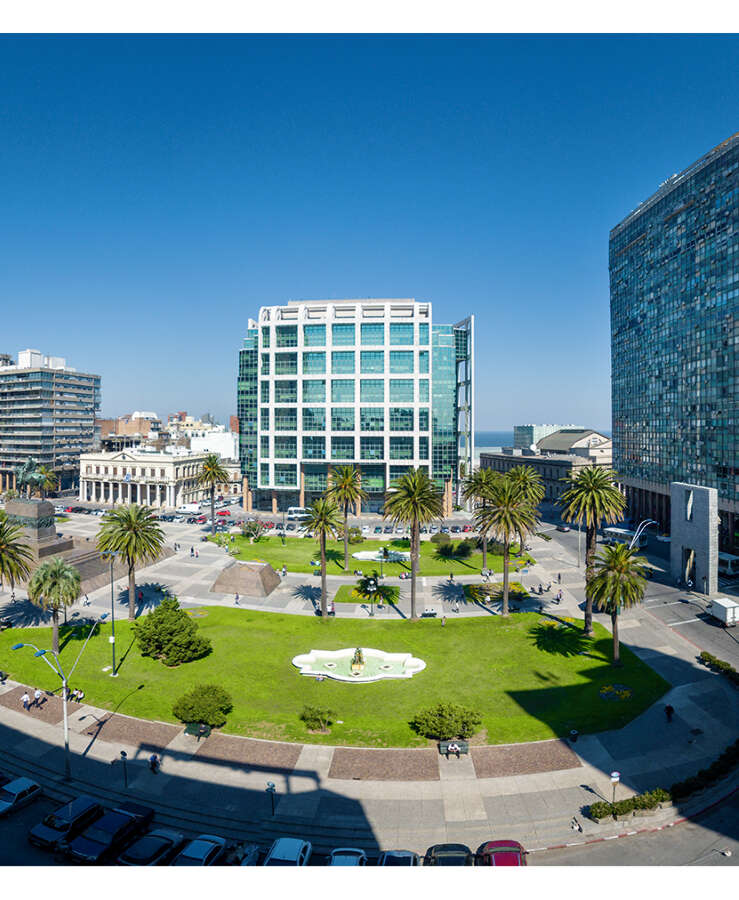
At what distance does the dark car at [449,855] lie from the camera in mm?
22078

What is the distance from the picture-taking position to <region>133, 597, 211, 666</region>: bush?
144ft

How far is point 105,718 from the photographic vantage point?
36.0 meters

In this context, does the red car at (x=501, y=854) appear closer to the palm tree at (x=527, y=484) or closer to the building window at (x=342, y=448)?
the palm tree at (x=527, y=484)

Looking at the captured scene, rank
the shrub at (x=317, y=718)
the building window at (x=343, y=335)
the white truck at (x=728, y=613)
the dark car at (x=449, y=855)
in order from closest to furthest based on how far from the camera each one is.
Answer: the dark car at (x=449, y=855)
the shrub at (x=317, y=718)
the white truck at (x=728, y=613)
the building window at (x=343, y=335)

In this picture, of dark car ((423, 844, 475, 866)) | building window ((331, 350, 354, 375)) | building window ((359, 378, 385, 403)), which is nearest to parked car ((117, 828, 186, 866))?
dark car ((423, 844, 475, 866))

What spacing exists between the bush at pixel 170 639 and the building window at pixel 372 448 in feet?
262

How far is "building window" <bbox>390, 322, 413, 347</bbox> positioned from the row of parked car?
108m

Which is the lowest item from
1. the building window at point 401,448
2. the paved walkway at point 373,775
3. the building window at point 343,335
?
the paved walkway at point 373,775

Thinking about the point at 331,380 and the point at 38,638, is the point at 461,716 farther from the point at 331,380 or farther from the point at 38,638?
the point at 331,380

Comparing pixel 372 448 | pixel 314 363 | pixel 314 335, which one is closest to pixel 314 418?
pixel 314 363

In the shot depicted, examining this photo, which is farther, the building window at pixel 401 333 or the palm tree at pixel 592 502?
the building window at pixel 401 333

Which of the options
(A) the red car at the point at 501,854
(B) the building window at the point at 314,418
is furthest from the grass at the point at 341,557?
(A) the red car at the point at 501,854

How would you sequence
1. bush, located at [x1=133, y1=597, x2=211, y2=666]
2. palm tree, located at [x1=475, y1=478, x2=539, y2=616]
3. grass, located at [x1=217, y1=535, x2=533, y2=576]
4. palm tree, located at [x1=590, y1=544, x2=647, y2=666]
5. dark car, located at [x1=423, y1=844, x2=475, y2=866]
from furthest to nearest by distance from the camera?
grass, located at [x1=217, y1=535, x2=533, y2=576]
palm tree, located at [x1=475, y1=478, x2=539, y2=616]
bush, located at [x1=133, y1=597, x2=211, y2=666]
palm tree, located at [x1=590, y1=544, x2=647, y2=666]
dark car, located at [x1=423, y1=844, x2=475, y2=866]

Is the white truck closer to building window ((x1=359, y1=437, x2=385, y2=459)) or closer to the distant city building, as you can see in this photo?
building window ((x1=359, y1=437, x2=385, y2=459))
